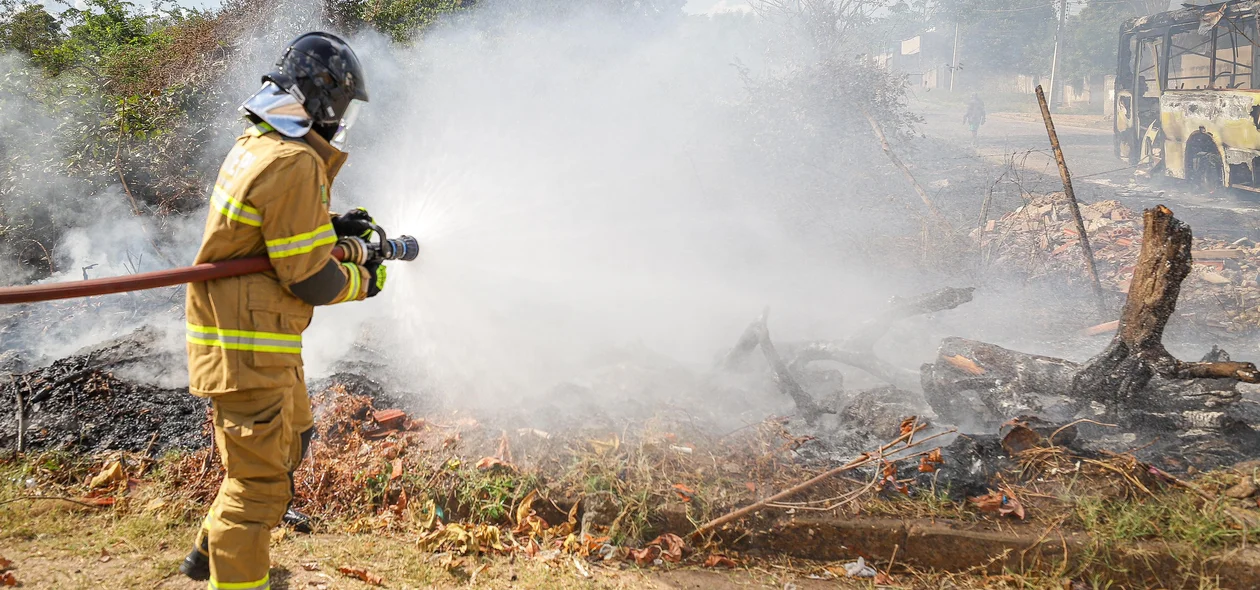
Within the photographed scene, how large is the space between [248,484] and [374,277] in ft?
3.02

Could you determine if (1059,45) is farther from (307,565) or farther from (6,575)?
(6,575)

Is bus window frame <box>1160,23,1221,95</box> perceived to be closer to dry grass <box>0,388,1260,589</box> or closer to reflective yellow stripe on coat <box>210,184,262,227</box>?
dry grass <box>0,388,1260,589</box>

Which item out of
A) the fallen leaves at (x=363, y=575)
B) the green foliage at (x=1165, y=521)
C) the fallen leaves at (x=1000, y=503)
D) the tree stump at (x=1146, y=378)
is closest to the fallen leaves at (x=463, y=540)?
the fallen leaves at (x=363, y=575)

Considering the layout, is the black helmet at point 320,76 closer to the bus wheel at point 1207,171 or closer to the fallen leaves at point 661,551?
the fallen leaves at point 661,551

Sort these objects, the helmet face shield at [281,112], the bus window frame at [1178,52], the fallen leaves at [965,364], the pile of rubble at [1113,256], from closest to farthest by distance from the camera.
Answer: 1. the helmet face shield at [281,112]
2. the fallen leaves at [965,364]
3. the pile of rubble at [1113,256]
4. the bus window frame at [1178,52]

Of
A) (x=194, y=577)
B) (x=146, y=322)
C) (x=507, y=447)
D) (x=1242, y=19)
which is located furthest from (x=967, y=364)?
(x=1242, y=19)

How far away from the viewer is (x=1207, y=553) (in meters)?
3.08

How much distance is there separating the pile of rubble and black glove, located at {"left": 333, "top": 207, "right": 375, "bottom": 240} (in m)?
7.06

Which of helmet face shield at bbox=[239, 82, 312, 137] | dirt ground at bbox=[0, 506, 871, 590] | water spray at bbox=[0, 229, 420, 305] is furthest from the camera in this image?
dirt ground at bbox=[0, 506, 871, 590]

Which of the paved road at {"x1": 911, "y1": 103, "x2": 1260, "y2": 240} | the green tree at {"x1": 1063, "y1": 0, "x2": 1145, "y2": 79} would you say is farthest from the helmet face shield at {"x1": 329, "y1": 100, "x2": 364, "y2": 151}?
the green tree at {"x1": 1063, "y1": 0, "x2": 1145, "y2": 79}

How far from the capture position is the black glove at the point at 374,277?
9.56 feet

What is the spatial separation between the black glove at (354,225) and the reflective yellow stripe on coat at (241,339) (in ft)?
1.81

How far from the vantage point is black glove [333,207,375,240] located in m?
2.92

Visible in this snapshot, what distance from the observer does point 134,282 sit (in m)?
2.37
